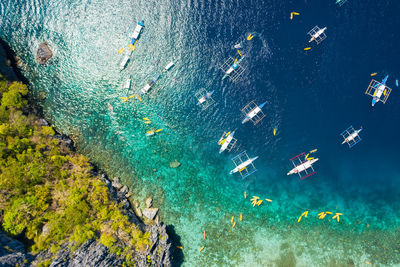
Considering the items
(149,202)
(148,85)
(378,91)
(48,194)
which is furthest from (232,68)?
(48,194)

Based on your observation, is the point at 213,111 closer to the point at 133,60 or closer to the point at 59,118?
the point at 133,60

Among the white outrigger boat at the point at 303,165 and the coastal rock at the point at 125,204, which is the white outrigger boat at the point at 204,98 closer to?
the white outrigger boat at the point at 303,165

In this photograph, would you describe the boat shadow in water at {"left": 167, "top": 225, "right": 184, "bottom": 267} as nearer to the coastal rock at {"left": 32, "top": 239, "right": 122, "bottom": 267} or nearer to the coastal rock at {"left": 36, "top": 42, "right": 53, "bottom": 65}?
the coastal rock at {"left": 32, "top": 239, "right": 122, "bottom": 267}

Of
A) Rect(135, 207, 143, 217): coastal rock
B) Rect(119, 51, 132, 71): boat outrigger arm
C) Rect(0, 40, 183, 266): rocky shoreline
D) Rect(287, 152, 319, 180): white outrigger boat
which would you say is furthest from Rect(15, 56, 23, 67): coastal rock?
Rect(287, 152, 319, 180): white outrigger boat

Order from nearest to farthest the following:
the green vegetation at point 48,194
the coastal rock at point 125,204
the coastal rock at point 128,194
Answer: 1. the green vegetation at point 48,194
2. the coastal rock at point 125,204
3. the coastal rock at point 128,194

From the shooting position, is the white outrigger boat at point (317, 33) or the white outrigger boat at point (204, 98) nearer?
the white outrigger boat at point (317, 33)

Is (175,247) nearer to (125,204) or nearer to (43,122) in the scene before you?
(125,204)

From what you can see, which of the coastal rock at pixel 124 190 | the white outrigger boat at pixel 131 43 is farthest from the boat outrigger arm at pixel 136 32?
the coastal rock at pixel 124 190
